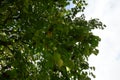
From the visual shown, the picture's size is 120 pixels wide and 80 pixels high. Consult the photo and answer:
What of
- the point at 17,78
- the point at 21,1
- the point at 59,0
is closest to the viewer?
the point at 17,78

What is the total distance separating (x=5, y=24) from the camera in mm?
14188

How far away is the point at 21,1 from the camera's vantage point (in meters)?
11.6

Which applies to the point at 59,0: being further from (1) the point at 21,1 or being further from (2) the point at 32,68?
(2) the point at 32,68

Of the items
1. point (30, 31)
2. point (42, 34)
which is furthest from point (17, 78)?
point (42, 34)

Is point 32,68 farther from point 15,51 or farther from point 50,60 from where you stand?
point 50,60

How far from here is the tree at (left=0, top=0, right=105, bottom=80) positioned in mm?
9084

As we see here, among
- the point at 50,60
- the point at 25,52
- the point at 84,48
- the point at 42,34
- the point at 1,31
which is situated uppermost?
the point at 1,31

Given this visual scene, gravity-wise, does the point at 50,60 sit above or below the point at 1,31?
below

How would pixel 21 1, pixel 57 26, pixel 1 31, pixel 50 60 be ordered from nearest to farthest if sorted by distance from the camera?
pixel 50 60 < pixel 57 26 < pixel 21 1 < pixel 1 31

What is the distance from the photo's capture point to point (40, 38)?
28.4 feet

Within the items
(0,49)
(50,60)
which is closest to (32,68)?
(0,49)

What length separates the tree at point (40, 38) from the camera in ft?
29.8

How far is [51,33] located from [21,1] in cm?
335

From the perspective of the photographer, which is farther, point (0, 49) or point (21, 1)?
point (0, 49)
